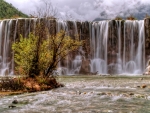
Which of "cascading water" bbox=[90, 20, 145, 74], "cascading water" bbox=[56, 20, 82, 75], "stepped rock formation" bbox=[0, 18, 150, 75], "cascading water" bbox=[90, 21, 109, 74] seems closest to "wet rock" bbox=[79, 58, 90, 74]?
"stepped rock formation" bbox=[0, 18, 150, 75]

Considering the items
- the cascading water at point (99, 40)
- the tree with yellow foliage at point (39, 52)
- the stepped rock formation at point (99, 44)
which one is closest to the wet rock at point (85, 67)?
the stepped rock formation at point (99, 44)

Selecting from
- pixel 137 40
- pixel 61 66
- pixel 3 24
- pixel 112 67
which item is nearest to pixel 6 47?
pixel 3 24

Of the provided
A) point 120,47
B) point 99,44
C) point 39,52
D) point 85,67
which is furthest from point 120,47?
point 39,52

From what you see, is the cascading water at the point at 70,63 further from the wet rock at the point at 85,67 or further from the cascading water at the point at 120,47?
the cascading water at the point at 120,47

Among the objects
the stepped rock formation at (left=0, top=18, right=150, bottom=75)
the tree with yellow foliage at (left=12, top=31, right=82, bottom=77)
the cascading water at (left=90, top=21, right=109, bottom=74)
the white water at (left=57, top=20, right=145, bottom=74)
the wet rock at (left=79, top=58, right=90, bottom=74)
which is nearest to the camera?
the tree with yellow foliage at (left=12, top=31, right=82, bottom=77)

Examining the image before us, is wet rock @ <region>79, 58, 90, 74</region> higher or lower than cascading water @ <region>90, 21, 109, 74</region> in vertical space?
lower

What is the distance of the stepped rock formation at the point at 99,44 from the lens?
53969 mm

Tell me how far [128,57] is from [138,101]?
40170 mm

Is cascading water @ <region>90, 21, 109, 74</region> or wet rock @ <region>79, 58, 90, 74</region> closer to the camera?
wet rock @ <region>79, 58, 90, 74</region>

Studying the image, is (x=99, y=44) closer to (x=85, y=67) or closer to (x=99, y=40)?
(x=99, y=40)

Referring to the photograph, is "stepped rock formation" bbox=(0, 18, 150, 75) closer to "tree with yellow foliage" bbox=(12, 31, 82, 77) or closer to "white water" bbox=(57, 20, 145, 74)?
"white water" bbox=(57, 20, 145, 74)

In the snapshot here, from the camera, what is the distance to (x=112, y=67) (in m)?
54.5

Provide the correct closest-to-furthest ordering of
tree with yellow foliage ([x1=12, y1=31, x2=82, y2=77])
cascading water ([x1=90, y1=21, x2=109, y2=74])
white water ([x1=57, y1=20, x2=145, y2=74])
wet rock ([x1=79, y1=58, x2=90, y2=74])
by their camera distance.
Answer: tree with yellow foliage ([x1=12, y1=31, x2=82, y2=77]) → white water ([x1=57, y1=20, x2=145, y2=74]) → wet rock ([x1=79, y1=58, x2=90, y2=74]) → cascading water ([x1=90, y1=21, x2=109, y2=74])

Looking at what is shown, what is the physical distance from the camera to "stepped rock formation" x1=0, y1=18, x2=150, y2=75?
5397 centimetres
